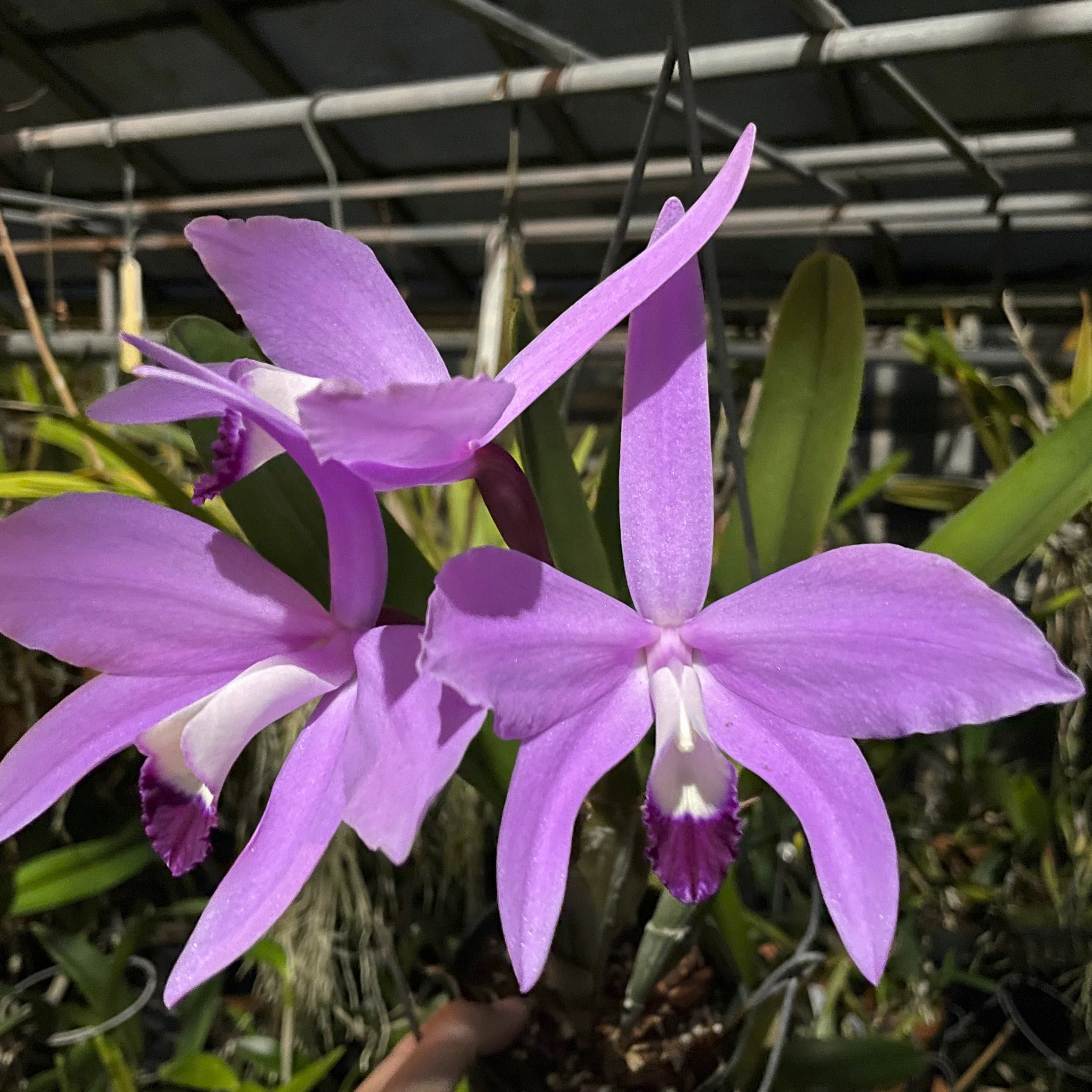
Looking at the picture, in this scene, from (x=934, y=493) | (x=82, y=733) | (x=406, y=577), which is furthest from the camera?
(x=934, y=493)

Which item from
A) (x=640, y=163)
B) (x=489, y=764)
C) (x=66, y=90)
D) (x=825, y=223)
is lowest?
(x=489, y=764)

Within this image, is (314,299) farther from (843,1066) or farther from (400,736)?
(843,1066)

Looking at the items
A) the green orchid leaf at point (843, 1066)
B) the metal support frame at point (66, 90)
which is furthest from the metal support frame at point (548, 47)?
the metal support frame at point (66, 90)

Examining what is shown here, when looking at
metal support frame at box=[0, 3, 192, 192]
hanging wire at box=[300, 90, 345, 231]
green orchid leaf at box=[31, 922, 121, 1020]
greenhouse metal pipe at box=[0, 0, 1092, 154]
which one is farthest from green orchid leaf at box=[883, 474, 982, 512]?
metal support frame at box=[0, 3, 192, 192]

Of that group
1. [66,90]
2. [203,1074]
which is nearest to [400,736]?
[203,1074]

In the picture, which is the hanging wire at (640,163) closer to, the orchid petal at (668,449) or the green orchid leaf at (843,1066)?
the orchid petal at (668,449)

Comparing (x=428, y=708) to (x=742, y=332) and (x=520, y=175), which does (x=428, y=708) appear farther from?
(x=742, y=332)

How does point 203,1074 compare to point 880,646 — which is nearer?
point 880,646

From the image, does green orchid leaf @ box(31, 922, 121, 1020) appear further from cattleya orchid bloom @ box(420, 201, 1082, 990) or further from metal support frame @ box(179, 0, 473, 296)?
metal support frame @ box(179, 0, 473, 296)

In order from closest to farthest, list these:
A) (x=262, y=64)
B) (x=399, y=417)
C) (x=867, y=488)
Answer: (x=399, y=417), (x=867, y=488), (x=262, y=64)
